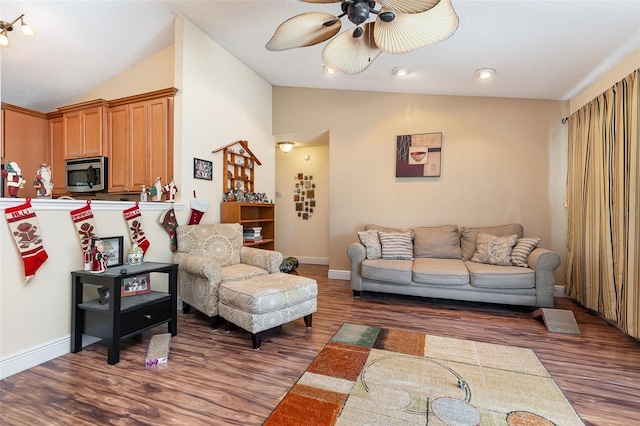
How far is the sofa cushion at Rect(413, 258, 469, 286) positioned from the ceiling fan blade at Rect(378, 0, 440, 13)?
261 cm

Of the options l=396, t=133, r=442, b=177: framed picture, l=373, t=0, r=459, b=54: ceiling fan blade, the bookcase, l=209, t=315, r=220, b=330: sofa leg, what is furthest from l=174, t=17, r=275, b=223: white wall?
l=373, t=0, r=459, b=54: ceiling fan blade

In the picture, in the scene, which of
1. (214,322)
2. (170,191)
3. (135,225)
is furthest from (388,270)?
(135,225)

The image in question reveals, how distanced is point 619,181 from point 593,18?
54.5 inches

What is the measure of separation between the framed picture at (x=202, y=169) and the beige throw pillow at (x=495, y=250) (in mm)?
3320

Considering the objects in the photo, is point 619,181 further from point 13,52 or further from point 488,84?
point 13,52

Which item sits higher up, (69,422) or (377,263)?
(377,263)

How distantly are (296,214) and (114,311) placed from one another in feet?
13.7

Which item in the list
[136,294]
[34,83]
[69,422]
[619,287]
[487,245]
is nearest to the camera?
[69,422]

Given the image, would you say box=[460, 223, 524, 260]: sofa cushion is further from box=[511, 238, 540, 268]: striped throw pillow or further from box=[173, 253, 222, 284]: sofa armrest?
box=[173, 253, 222, 284]: sofa armrest

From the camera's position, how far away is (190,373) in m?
1.98

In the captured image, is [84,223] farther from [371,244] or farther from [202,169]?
[371,244]

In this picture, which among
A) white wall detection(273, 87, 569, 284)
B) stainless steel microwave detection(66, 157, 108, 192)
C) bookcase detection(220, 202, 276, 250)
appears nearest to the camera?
stainless steel microwave detection(66, 157, 108, 192)

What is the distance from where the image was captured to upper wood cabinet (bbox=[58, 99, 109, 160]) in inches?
141

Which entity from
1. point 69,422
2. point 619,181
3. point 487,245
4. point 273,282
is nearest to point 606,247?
point 619,181
